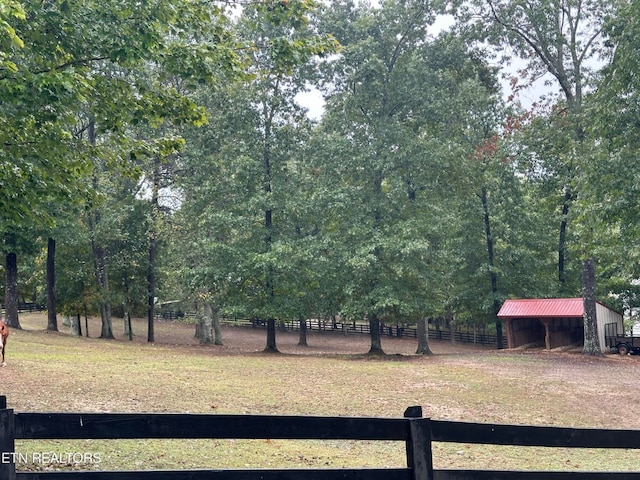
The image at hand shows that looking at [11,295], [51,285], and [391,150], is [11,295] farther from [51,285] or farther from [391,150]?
[391,150]

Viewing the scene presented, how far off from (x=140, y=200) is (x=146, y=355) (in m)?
14.8

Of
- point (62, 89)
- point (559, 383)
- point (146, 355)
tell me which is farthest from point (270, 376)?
point (62, 89)

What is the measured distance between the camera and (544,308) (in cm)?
3475

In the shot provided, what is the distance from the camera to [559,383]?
2036 cm

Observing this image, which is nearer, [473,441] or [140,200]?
[473,441]

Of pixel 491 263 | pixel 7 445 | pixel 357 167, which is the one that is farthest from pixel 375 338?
pixel 7 445

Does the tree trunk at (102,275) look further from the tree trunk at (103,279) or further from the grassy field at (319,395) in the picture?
the grassy field at (319,395)

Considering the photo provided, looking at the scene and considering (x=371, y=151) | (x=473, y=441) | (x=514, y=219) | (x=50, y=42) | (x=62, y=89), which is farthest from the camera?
(x=514, y=219)

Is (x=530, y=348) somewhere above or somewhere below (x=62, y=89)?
below

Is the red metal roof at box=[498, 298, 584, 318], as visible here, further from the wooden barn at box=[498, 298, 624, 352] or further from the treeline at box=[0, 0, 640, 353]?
the treeline at box=[0, 0, 640, 353]

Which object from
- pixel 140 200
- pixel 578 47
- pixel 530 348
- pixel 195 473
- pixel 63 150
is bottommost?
pixel 530 348

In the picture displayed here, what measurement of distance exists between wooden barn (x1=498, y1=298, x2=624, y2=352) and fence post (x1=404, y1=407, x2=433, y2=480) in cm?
3108

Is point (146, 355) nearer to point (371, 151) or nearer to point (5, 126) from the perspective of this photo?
point (371, 151)

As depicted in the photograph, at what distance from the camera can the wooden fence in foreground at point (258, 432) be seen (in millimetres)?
4500
